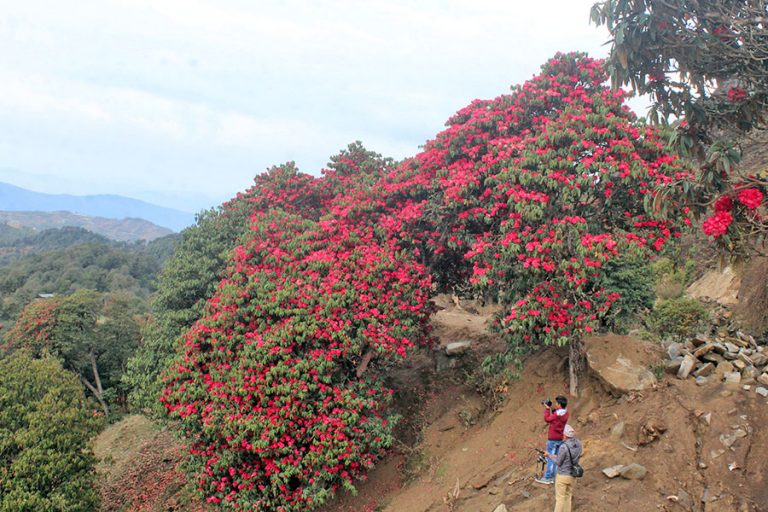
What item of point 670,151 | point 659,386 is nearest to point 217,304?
point 659,386

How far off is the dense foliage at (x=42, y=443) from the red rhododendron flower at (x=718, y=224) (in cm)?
1363

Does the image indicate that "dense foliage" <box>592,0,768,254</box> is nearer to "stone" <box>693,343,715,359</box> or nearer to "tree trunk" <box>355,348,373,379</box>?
"stone" <box>693,343,715,359</box>

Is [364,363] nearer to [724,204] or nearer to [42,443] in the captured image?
[724,204]

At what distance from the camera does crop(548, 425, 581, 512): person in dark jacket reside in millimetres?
6809

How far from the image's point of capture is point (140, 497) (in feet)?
48.6

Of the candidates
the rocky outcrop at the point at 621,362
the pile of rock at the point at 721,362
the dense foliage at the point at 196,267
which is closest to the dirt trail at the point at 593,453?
the rocky outcrop at the point at 621,362

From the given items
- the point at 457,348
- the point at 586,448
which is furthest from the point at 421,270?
the point at 586,448

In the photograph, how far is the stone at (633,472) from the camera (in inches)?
308

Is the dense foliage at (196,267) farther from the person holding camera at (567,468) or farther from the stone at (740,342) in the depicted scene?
the stone at (740,342)

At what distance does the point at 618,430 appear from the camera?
8859 millimetres

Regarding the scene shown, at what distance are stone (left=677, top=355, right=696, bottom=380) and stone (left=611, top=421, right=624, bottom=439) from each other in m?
1.64

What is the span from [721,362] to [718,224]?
427 cm

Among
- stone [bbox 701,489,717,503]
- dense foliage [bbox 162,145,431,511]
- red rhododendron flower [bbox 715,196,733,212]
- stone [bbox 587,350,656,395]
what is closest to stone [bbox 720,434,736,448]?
stone [bbox 701,489,717,503]

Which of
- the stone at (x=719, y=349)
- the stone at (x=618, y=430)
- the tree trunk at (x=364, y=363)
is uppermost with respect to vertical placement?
the stone at (x=719, y=349)
